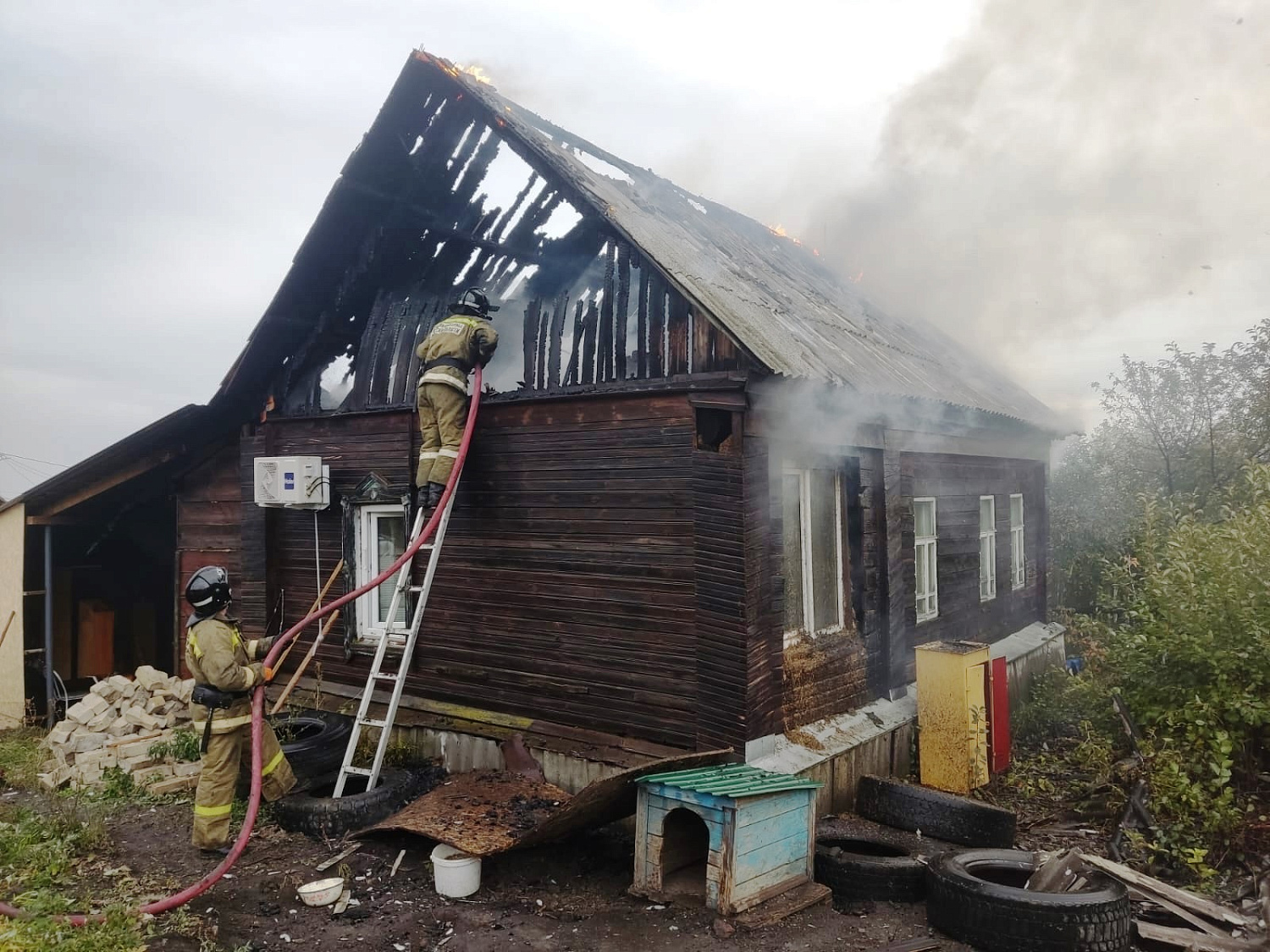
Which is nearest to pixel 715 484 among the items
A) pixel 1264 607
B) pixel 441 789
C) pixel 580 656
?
pixel 580 656

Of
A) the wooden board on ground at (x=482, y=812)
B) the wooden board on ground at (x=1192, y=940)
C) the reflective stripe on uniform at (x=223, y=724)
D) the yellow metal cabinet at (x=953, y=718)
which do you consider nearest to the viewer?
the wooden board on ground at (x=1192, y=940)

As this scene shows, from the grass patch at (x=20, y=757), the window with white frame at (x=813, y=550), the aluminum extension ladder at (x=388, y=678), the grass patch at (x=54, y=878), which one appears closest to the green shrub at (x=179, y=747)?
the grass patch at (x=54, y=878)

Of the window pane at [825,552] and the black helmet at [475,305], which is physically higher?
the black helmet at [475,305]

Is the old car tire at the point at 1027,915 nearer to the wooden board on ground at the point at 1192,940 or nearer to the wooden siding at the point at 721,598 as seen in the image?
the wooden board on ground at the point at 1192,940

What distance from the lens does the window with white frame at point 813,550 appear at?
288 inches

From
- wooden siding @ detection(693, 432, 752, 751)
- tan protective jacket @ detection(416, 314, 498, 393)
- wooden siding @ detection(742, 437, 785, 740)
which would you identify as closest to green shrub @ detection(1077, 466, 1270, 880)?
wooden siding @ detection(742, 437, 785, 740)

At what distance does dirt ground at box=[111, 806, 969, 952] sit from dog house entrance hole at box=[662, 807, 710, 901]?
8.4 inches

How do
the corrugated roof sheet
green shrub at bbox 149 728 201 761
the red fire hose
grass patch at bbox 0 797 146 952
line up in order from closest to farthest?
grass patch at bbox 0 797 146 952 → the red fire hose → the corrugated roof sheet → green shrub at bbox 149 728 201 761

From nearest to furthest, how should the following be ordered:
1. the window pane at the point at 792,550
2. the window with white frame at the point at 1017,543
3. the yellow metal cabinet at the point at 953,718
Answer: the window pane at the point at 792,550, the yellow metal cabinet at the point at 953,718, the window with white frame at the point at 1017,543

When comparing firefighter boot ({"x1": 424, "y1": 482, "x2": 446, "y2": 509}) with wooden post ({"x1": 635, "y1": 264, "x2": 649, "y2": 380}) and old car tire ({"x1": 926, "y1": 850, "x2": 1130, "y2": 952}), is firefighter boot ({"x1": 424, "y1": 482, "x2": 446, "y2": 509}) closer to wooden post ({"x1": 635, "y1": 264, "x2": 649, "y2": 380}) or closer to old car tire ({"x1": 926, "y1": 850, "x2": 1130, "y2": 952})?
wooden post ({"x1": 635, "y1": 264, "x2": 649, "y2": 380})

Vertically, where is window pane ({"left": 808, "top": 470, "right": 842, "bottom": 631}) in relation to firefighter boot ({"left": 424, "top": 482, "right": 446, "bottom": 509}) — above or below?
below

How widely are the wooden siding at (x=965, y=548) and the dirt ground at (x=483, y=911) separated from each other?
3.67 metres

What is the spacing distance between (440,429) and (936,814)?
5000 millimetres

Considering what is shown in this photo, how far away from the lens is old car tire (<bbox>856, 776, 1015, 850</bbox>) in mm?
6406
